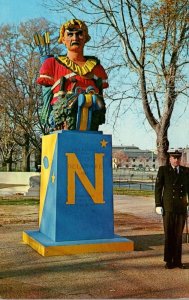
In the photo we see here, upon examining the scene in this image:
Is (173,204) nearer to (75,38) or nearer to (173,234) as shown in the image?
(173,234)

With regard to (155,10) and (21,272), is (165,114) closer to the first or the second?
(155,10)

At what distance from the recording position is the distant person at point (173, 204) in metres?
5.58

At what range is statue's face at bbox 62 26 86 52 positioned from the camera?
23.9 ft

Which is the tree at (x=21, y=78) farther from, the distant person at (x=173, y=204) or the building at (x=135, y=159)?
the building at (x=135, y=159)

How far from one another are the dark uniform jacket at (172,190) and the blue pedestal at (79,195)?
4.05 feet


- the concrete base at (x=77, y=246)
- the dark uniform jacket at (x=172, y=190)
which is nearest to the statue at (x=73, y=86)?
the dark uniform jacket at (x=172, y=190)

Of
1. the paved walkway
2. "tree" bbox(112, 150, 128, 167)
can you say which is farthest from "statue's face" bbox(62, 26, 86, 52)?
"tree" bbox(112, 150, 128, 167)

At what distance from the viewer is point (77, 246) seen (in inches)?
247

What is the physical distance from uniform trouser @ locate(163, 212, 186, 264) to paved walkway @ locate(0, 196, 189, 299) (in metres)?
0.23

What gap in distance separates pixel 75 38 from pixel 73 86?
0.91 meters

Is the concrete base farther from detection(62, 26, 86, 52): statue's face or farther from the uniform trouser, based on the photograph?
detection(62, 26, 86, 52): statue's face

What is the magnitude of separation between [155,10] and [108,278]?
8.31 meters

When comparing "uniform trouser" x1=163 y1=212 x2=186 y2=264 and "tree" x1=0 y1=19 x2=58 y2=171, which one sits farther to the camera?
"tree" x1=0 y1=19 x2=58 y2=171

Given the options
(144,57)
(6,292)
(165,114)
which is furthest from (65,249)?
(144,57)
